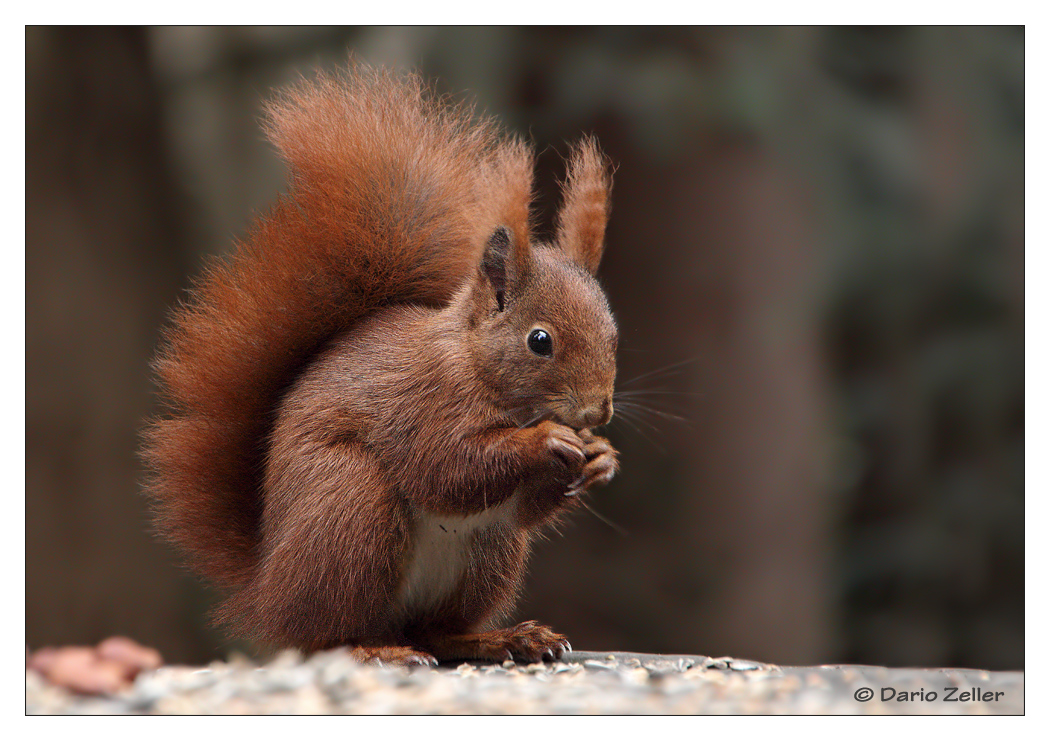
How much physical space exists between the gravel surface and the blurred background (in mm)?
872

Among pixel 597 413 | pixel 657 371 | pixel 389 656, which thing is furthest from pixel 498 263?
pixel 389 656

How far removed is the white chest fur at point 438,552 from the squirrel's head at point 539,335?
0.49ft

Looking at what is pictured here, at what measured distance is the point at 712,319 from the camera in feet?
7.74

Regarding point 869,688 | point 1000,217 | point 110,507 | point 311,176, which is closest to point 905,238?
point 1000,217

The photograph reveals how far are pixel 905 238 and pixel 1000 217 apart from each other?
0.74 feet

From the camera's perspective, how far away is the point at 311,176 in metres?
1.42

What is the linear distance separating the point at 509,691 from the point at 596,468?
0.28 m

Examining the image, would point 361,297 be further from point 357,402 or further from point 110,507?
point 110,507

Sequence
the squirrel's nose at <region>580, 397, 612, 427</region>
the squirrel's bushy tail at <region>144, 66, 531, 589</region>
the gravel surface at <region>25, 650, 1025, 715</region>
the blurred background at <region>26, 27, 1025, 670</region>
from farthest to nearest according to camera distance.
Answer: the blurred background at <region>26, 27, 1025, 670</region>, the squirrel's bushy tail at <region>144, 66, 531, 589</region>, the squirrel's nose at <region>580, 397, 612, 427</region>, the gravel surface at <region>25, 650, 1025, 715</region>

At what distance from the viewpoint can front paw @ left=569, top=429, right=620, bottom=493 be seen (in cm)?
123

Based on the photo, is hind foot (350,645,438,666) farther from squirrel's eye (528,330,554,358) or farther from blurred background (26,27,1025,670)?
blurred background (26,27,1025,670)

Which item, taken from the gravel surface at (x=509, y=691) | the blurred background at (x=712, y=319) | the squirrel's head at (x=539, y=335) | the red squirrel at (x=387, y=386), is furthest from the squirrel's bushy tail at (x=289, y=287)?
the blurred background at (x=712, y=319)

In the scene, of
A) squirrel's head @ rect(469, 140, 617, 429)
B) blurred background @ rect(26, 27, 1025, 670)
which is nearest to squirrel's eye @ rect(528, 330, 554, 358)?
squirrel's head @ rect(469, 140, 617, 429)

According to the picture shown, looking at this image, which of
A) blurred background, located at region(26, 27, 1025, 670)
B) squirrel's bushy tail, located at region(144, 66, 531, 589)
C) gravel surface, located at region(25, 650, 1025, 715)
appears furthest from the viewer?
blurred background, located at region(26, 27, 1025, 670)
